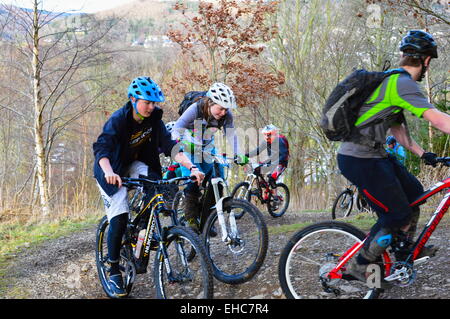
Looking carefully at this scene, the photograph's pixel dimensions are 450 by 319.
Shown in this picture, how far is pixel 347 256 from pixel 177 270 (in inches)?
55.3

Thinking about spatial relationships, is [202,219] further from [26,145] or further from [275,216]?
[26,145]

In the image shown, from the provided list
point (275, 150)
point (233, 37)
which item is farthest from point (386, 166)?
point (233, 37)

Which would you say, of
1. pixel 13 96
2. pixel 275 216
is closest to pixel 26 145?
pixel 13 96

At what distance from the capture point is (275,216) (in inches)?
353

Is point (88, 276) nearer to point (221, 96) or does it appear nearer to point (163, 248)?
point (163, 248)

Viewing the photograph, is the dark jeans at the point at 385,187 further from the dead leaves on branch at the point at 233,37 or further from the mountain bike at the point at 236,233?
the dead leaves on branch at the point at 233,37

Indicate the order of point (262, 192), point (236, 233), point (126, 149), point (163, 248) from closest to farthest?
1. point (163, 248)
2. point (126, 149)
3. point (236, 233)
4. point (262, 192)

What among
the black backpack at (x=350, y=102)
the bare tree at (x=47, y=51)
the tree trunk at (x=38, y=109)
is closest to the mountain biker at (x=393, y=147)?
the black backpack at (x=350, y=102)

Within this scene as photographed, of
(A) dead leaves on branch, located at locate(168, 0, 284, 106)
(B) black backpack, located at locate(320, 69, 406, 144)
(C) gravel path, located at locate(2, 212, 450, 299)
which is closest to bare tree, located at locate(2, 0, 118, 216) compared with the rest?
(A) dead leaves on branch, located at locate(168, 0, 284, 106)

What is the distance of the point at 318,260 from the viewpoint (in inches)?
153

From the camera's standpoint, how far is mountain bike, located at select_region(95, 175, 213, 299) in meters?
3.55

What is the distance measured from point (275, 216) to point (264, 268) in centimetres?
442

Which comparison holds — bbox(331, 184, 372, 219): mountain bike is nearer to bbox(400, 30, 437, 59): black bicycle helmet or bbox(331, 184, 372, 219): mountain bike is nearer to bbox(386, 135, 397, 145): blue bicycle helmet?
bbox(386, 135, 397, 145): blue bicycle helmet

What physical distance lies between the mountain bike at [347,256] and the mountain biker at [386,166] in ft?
0.21
